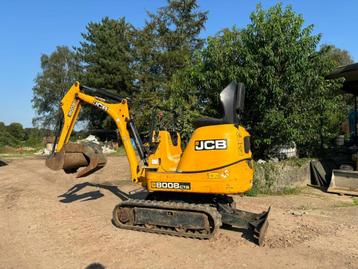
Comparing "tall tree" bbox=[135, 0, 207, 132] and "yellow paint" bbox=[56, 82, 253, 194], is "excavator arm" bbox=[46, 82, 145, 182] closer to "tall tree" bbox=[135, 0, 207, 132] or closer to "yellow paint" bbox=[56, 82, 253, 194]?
"yellow paint" bbox=[56, 82, 253, 194]

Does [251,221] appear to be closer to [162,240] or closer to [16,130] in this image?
[162,240]

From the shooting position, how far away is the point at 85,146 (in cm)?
729

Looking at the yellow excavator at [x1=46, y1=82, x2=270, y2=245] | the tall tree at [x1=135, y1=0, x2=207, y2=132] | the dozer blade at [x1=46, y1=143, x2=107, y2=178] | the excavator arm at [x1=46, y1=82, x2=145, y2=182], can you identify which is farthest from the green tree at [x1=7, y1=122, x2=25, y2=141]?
the yellow excavator at [x1=46, y1=82, x2=270, y2=245]

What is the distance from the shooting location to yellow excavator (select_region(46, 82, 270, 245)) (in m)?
5.71

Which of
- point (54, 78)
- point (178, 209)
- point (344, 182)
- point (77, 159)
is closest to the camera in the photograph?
point (178, 209)

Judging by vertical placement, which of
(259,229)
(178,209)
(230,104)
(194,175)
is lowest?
(259,229)

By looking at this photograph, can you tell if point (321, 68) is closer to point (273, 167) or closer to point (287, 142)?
point (287, 142)

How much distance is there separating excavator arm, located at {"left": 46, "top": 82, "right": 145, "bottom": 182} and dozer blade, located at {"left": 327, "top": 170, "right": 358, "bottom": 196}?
6296 millimetres

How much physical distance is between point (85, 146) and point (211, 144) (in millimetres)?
2791

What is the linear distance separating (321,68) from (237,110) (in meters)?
6.21

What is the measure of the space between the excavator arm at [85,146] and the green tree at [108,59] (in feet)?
77.7

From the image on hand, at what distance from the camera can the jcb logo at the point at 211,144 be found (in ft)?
18.7

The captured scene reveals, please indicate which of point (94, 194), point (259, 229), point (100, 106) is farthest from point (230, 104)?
point (94, 194)

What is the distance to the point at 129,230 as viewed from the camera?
20.8 ft
